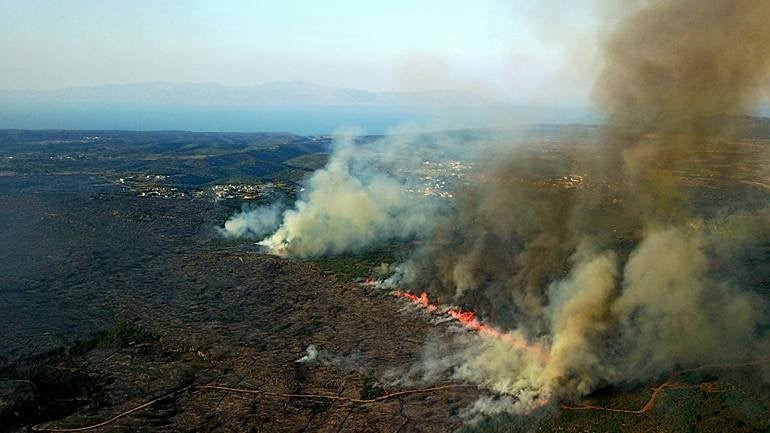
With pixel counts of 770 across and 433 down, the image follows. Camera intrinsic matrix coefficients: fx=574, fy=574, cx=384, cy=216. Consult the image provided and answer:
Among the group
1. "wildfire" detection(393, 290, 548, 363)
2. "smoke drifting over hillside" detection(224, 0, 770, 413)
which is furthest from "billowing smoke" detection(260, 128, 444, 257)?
"wildfire" detection(393, 290, 548, 363)

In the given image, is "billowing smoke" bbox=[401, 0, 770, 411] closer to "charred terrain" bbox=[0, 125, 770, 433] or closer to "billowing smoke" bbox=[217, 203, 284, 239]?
"charred terrain" bbox=[0, 125, 770, 433]

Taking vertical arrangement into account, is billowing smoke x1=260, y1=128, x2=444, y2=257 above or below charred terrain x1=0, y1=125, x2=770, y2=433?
above

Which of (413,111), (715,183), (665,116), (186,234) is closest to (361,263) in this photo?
(413,111)

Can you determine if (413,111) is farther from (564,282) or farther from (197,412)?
(197,412)

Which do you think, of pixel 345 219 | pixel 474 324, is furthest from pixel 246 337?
pixel 345 219

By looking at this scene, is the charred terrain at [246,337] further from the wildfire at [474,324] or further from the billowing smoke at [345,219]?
the billowing smoke at [345,219]

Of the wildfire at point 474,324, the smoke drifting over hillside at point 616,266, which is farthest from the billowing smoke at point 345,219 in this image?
the wildfire at point 474,324
